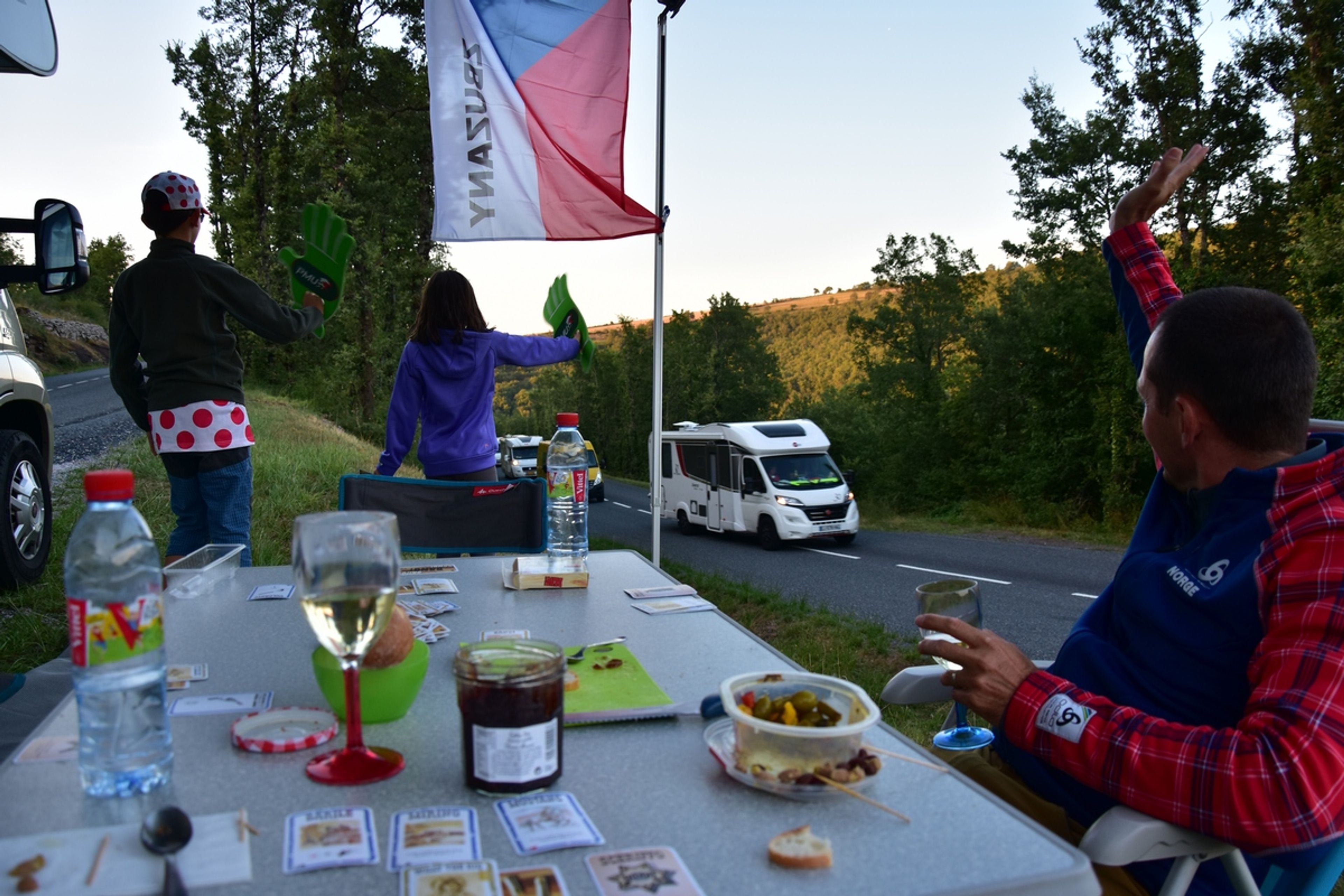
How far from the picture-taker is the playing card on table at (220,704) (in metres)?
1.36

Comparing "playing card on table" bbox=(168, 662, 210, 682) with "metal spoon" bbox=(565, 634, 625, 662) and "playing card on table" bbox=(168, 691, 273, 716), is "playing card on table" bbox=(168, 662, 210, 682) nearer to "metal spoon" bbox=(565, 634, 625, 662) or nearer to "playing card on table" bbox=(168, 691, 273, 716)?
"playing card on table" bbox=(168, 691, 273, 716)

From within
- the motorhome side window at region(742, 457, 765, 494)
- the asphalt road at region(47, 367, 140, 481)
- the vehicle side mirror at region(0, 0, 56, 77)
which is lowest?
the motorhome side window at region(742, 457, 765, 494)

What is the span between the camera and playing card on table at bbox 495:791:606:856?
3.16ft

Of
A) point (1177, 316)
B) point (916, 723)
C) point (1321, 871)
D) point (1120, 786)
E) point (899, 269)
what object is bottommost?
point (916, 723)

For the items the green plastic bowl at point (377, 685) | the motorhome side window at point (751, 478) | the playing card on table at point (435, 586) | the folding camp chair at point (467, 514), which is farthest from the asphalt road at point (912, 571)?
the green plastic bowl at point (377, 685)

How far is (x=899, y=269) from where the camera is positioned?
4394 centimetres

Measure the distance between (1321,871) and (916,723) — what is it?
11.1ft

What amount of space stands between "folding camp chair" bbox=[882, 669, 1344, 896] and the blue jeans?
3.07m

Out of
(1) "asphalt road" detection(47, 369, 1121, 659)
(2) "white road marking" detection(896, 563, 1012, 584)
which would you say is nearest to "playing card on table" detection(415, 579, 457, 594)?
(1) "asphalt road" detection(47, 369, 1121, 659)

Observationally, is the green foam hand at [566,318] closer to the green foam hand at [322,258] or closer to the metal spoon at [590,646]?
the green foam hand at [322,258]

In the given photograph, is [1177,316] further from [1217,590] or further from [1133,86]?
[1133,86]

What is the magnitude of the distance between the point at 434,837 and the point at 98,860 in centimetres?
33

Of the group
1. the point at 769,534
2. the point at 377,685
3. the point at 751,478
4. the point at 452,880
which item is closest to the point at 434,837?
the point at 452,880

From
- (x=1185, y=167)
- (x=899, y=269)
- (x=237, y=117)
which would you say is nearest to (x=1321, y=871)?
(x=1185, y=167)
